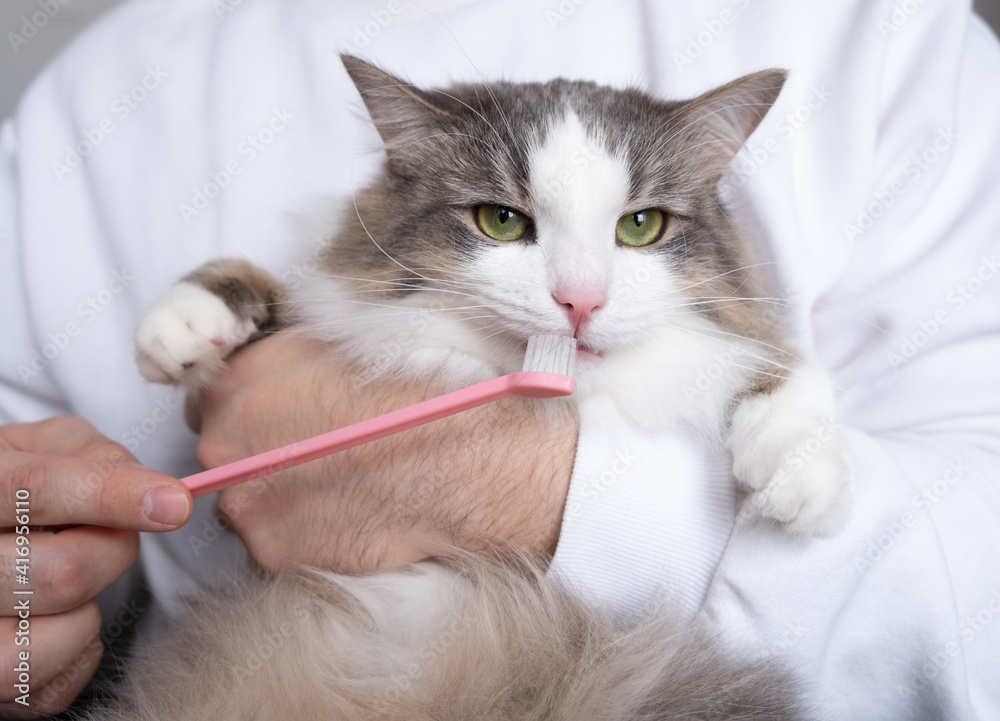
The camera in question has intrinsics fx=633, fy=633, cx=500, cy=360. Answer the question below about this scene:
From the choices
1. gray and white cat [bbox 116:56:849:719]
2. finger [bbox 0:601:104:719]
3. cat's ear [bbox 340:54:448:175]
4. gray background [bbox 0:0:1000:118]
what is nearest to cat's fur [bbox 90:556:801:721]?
gray and white cat [bbox 116:56:849:719]

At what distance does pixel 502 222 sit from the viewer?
4.23 ft

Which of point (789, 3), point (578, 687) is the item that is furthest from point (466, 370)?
point (789, 3)

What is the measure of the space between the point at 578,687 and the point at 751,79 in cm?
121

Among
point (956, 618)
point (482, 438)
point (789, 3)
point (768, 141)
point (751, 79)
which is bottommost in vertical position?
point (956, 618)

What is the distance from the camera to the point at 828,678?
1.18m

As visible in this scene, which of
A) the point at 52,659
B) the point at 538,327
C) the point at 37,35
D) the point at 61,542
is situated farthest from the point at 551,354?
the point at 37,35

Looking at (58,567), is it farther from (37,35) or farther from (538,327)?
(37,35)

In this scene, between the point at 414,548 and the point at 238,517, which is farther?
the point at 238,517

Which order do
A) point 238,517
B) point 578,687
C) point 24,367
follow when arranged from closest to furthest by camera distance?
point 578,687
point 238,517
point 24,367

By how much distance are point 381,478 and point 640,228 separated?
0.77 m

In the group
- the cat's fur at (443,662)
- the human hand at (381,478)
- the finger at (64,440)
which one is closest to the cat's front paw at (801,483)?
the cat's fur at (443,662)

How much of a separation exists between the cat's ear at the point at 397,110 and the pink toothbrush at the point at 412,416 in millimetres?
619

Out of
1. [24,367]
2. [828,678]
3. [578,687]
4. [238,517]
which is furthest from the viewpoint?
[24,367]

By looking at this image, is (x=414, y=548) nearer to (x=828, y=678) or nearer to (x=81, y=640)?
(x=81, y=640)
